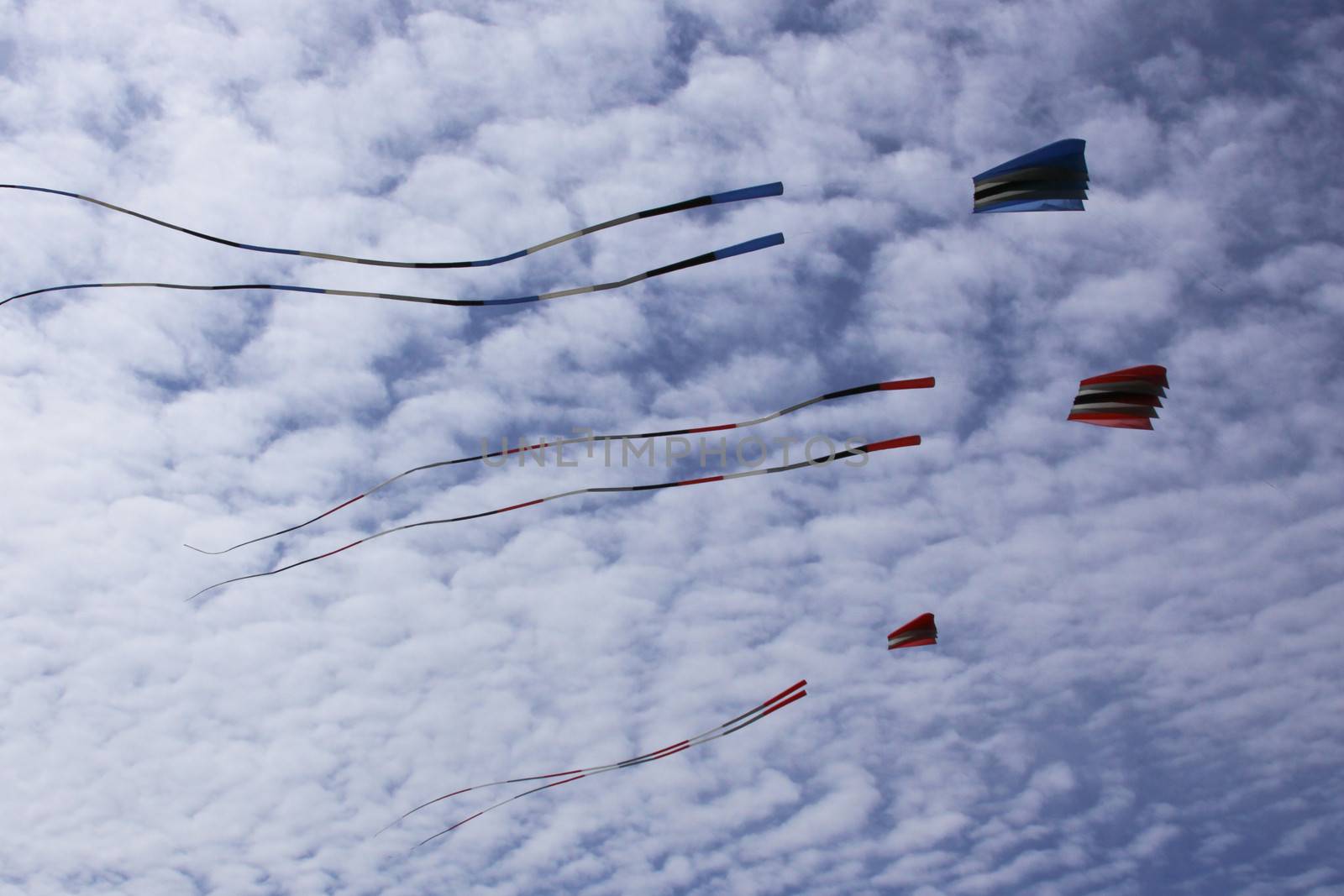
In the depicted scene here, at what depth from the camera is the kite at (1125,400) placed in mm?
12719

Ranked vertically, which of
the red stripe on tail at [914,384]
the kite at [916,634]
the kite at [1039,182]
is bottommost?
the kite at [916,634]

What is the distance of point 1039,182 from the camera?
11.7 metres

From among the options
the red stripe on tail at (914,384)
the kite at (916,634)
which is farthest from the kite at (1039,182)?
the kite at (916,634)

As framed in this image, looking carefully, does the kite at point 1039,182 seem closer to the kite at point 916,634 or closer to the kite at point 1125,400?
the kite at point 1125,400

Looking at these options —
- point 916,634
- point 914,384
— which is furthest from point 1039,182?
point 916,634

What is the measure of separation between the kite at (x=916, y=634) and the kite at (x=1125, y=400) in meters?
4.38

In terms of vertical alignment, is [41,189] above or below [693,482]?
above

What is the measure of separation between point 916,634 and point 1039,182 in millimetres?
7456

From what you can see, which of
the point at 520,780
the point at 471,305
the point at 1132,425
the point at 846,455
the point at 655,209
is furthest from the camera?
the point at 520,780

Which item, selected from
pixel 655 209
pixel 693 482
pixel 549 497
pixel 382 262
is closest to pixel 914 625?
pixel 693 482

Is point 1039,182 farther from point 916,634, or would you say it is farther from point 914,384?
point 916,634

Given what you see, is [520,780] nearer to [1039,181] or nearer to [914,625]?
[914,625]

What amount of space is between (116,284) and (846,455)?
9.11 meters

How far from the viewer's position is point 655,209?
9.49m
